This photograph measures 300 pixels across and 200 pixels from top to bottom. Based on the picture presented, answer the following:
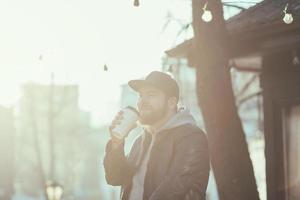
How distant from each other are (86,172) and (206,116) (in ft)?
187

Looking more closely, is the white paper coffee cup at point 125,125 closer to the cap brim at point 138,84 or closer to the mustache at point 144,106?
the mustache at point 144,106

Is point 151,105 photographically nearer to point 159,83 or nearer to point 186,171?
point 159,83

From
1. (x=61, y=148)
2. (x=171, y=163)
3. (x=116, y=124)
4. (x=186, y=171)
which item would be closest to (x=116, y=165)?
(x=116, y=124)

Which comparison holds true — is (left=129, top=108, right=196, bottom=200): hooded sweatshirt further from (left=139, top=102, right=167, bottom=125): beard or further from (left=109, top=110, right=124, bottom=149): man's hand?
(left=109, top=110, right=124, bottom=149): man's hand

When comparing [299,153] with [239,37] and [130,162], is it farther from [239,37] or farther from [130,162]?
[130,162]

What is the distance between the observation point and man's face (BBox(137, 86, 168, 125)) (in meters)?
4.50

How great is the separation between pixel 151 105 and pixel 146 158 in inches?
15.4

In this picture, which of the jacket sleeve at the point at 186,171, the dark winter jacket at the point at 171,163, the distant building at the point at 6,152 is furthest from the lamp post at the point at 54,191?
the distant building at the point at 6,152

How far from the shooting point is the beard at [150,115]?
4.50 meters

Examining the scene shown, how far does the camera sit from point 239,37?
903 centimetres

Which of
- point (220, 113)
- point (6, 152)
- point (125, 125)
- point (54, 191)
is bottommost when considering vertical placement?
point (6, 152)

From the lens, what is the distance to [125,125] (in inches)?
172

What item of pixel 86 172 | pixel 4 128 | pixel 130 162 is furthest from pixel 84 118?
pixel 130 162

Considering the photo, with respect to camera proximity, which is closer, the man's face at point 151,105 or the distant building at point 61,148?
the man's face at point 151,105
